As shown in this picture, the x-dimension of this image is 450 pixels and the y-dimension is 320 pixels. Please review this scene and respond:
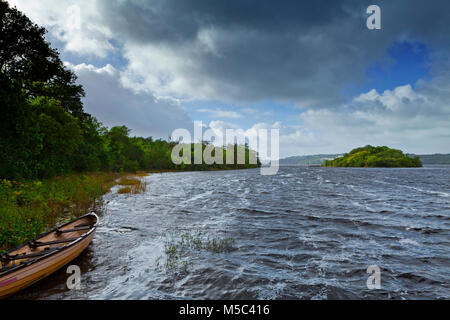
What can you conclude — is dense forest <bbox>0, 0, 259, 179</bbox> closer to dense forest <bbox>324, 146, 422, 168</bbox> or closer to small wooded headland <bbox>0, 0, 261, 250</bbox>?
small wooded headland <bbox>0, 0, 261, 250</bbox>

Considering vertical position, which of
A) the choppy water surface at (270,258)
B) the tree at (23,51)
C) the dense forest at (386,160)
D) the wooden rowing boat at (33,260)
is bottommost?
the choppy water surface at (270,258)

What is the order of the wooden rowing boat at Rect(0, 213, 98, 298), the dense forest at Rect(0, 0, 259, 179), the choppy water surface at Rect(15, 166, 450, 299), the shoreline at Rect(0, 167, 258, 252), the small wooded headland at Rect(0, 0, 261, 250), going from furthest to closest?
1. the dense forest at Rect(0, 0, 259, 179)
2. the small wooded headland at Rect(0, 0, 261, 250)
3. the shoreline at Rect(0, 167, 258, 252)
4. the choppy water surface at Rect(15, 166, 450, 299)
5. the wooden rowing boat at Rect(0, 213, 98, 298)

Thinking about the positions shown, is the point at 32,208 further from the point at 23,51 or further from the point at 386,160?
the point at 386,160

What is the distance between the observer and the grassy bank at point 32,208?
10844mm

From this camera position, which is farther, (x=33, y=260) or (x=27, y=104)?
(x=27, y=104)

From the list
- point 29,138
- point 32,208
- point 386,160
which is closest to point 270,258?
point 32,208

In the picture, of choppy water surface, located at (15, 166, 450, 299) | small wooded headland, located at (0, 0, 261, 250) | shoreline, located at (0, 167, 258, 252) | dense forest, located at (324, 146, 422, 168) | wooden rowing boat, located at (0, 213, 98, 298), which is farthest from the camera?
dense forest, located at (324, 146, 422, 168)

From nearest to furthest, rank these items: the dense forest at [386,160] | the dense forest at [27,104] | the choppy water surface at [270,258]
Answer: the choppy water surface at [270,258] → the dense forest at [27,104] → the dense forest at [386,160]

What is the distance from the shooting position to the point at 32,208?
15305mm

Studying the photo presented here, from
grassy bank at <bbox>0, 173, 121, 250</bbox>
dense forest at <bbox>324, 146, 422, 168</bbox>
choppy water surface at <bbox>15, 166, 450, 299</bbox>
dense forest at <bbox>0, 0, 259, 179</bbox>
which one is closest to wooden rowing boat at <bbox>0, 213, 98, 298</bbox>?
choppy water surface at <bbox>15, 166, 450, 299</bbox>

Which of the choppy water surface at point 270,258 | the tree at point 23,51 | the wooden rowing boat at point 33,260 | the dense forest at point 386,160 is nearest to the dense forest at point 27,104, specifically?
the tree at point 23,51

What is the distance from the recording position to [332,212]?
774 inches

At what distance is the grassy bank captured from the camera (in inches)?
427

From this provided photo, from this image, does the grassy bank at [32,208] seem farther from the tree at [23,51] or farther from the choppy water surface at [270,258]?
the tree at [23,51]
